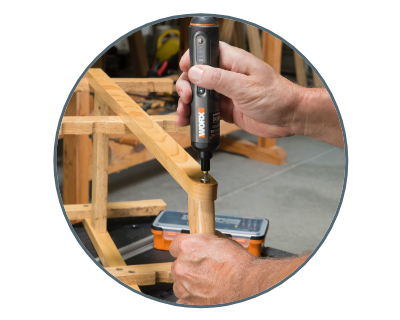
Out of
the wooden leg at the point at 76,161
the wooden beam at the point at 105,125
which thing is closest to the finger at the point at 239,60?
the wooden beam at the point at 105,125

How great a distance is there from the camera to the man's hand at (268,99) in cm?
87

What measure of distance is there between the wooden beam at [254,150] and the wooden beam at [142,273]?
1.66 metres

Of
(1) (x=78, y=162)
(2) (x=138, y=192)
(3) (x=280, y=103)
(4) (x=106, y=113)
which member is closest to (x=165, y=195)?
(2) (x=138, y=192)

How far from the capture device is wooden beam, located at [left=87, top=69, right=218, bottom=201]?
74 cm

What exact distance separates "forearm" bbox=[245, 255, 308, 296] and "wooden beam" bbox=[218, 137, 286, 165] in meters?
1.84

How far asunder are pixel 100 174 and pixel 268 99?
1.82ft

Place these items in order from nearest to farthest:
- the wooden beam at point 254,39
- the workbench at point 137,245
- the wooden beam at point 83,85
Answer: the workbench at point 137,245
the wooden beam at point 83,85
the wooden beam at point 254,39

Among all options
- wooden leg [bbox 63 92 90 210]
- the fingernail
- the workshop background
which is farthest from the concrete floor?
the fingernail

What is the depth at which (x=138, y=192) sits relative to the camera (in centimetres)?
212

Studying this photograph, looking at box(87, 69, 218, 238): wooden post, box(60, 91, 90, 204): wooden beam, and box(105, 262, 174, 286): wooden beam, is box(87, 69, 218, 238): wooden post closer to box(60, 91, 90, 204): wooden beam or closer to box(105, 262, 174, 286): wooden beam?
box(105, 262, 174, 286): wooden beam

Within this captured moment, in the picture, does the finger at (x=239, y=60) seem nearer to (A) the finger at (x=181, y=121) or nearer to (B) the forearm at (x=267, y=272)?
(A) the finger at (x=181, y=121)

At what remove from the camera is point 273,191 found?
90.0 inches

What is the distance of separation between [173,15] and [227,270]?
0.45 metres

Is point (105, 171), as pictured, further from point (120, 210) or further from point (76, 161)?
point (76, 161)
